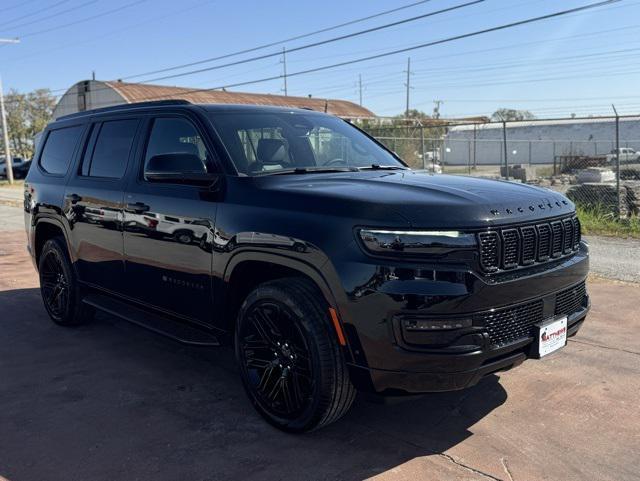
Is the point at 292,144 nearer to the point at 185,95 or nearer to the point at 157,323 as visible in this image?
the point at 157,323

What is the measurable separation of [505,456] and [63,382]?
312 cm

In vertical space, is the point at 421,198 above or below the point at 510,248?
above

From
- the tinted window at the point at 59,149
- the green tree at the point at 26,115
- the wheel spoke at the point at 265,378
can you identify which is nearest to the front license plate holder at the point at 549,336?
the wheel spoke at the point at 265,378

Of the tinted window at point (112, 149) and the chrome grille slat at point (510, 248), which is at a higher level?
the tinted window at point (112, 149)

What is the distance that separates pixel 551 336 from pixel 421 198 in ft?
3.56

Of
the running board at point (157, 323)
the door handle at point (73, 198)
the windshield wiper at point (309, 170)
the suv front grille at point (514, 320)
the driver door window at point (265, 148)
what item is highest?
the driver door window at point (265, 148)

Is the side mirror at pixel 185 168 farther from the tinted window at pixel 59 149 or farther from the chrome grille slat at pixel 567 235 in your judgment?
the chrome grille slat at pixel 567 235

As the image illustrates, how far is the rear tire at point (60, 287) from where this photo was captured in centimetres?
554

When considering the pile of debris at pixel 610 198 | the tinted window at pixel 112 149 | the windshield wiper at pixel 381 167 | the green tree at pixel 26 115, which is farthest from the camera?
the green tree at pixel 26 115

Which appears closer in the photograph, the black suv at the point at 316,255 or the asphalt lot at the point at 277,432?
the black suv at the point at 316,255

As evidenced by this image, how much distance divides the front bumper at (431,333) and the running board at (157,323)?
4.27 ft

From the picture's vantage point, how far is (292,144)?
4.32 m

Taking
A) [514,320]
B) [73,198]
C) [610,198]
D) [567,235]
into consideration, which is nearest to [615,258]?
[610,198]

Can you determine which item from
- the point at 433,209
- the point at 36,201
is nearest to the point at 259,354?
the point at 433,209
